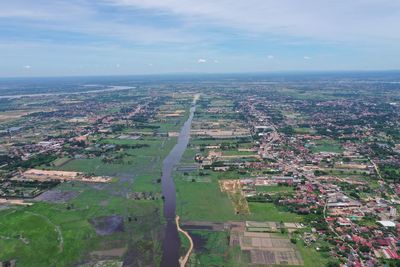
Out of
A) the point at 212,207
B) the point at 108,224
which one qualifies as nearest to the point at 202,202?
the point at 212,207

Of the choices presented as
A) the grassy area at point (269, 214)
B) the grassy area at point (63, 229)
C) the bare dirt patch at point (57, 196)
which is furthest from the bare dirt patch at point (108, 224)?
the grassy area at point (269, 214)

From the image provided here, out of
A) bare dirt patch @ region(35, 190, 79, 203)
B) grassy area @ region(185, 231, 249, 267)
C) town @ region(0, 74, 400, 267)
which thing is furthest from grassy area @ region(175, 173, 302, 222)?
bare dirt patch @ region(35, 190, 79, 203)

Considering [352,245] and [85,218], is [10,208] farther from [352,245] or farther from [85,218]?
[352,245]

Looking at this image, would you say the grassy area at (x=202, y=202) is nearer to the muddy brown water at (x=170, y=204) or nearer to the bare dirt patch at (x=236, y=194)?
the bare dirt patch at (x=236, y=194)

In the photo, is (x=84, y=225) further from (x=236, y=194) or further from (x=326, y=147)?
(x=326, y=147)

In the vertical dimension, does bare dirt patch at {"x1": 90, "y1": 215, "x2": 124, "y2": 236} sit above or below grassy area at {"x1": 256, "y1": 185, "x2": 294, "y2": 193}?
below

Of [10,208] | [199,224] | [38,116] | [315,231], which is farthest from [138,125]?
[315,231]

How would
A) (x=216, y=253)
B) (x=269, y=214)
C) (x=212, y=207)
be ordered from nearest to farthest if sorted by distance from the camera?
(x=216, y=253) → (x=269, y=214) → (x=212, y=207)

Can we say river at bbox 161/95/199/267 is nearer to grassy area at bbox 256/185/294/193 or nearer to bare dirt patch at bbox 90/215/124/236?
bare dirt patch at bbox 90/215/124/236

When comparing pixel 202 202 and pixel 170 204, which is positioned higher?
pixel 202 202
